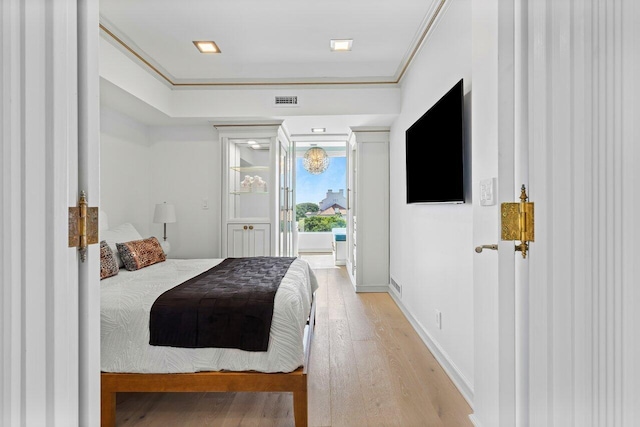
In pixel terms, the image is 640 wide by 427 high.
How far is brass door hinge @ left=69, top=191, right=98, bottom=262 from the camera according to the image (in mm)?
672

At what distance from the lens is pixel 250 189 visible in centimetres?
459

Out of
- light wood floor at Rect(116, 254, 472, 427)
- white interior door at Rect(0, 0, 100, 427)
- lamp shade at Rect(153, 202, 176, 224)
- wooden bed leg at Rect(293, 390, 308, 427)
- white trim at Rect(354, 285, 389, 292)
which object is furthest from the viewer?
white trim at Rect(354, 285, 389, 292)

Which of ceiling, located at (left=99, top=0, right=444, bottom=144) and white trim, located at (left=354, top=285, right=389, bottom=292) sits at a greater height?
ceiling, located at (left=99, top=0, right=444, bottom=144)

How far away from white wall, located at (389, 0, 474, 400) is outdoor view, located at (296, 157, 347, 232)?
543cm

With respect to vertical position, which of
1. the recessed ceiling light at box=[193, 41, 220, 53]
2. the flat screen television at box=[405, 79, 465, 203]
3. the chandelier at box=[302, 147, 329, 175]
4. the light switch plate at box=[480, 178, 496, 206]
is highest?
the recessed ceiling light at box=[193, 41, 220, 53]

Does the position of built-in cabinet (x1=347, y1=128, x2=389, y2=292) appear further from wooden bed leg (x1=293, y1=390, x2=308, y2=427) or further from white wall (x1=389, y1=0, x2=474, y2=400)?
wooden bed leg (x1=293, y1=390, x2=308, y2=427)

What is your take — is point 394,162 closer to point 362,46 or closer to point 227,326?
point 362,46

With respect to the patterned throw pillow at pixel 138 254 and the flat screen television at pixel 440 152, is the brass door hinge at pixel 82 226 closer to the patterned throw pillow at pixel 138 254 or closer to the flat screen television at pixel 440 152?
the flat screen television at pixel 440 152

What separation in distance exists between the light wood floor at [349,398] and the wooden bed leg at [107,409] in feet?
0.24

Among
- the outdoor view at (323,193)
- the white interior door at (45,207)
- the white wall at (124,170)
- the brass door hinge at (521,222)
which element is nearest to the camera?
the white interior door at (45,207)

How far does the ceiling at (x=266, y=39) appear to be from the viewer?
2641 millimetres

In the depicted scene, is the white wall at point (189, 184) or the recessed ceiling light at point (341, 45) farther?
the white wall at point (189, 184)

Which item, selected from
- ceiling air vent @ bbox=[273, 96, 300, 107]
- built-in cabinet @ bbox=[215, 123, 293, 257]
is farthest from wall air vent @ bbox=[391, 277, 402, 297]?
ceiling air vent @ bbox=[273, 96, 300, 107]

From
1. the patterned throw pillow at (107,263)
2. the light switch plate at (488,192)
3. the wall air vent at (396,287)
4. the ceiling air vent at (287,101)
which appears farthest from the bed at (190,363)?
the ceiling air vent at (287,101)
